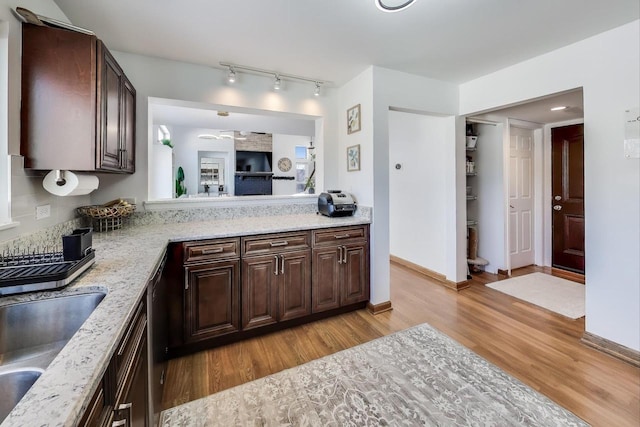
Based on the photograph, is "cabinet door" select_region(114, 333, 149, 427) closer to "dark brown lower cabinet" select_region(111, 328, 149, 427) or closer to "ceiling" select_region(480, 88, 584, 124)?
"dark brown lower cabinet" select_region(111, 328, 149, 427)

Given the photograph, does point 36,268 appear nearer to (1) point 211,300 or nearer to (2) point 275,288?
(1) point 211,300

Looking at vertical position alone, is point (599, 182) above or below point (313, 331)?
above

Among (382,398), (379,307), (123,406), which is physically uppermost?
Answer: (123,406)

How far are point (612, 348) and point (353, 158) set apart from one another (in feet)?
8.58

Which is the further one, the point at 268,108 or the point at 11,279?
the point at 268,108

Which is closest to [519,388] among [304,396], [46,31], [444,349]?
Result: [444,349]

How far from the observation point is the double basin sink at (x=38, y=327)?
2.76ft

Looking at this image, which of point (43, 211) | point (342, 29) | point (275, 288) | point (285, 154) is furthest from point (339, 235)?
point (285, 154)

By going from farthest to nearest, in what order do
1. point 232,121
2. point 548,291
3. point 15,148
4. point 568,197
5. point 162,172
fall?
point 162,172 → point 232,121 → point 568,197 → point 548,291 → point 15,148

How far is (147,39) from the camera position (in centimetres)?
215

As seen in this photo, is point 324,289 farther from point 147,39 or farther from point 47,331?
point 147,39

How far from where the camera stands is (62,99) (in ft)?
4.83

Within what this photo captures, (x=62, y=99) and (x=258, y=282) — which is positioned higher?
(x=62, y=99)

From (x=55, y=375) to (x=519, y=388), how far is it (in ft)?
7.36
